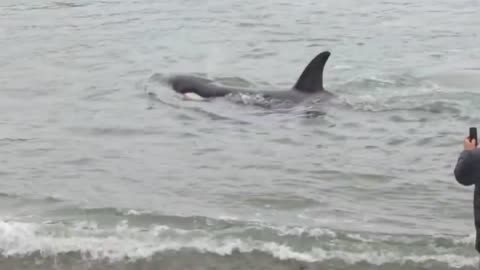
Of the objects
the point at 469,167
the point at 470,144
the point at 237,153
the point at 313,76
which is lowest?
the point at 237,153

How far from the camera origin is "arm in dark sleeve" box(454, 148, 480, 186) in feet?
22.2

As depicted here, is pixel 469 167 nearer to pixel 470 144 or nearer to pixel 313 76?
pixel 470 144

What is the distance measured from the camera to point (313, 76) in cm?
1498

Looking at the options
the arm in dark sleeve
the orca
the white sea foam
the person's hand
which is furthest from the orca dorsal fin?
the person's hand

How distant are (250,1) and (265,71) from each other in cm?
1169

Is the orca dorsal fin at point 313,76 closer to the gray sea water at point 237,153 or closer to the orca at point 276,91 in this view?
the orca at point 276,91

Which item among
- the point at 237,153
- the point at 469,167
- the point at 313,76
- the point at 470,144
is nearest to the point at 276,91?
the point at 313,76

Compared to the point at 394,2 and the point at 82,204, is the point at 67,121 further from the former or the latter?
the point at 394,2

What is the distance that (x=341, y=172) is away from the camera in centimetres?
1134

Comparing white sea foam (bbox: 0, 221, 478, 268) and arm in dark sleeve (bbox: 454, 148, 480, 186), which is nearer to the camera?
arm in dark sleeve (bbox: 454, 148, 480, 186)

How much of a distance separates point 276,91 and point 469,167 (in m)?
8.66

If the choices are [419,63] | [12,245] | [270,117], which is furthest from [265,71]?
[12,245]

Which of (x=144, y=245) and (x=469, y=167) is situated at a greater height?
(x=469, y=167)

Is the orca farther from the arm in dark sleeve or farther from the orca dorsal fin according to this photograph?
the arm in dark sleeve
